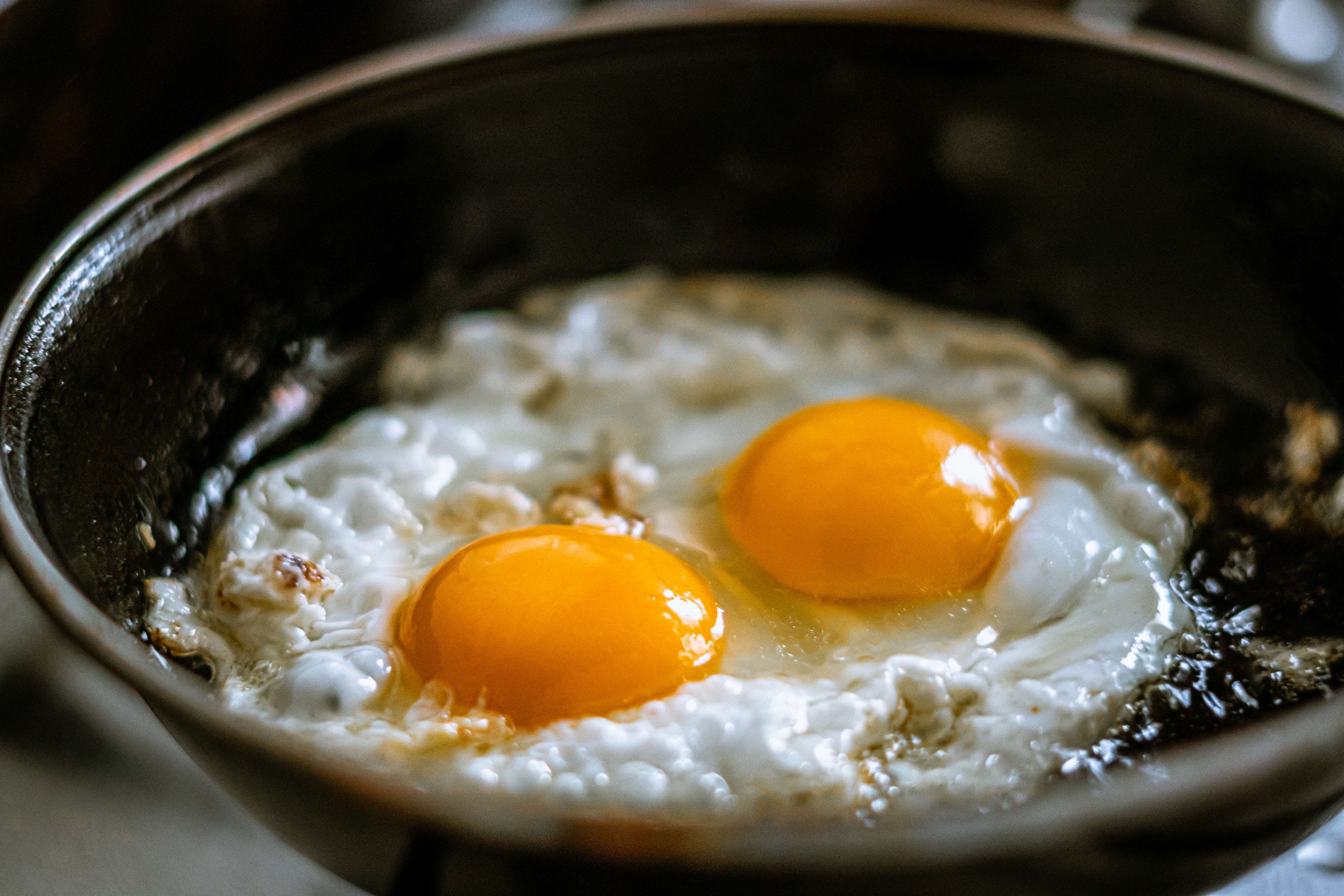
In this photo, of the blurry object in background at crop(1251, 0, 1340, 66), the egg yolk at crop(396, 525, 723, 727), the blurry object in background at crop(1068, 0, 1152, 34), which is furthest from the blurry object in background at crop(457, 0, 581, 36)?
the blurry object in background at crop(1251, 0, 1340, 66)

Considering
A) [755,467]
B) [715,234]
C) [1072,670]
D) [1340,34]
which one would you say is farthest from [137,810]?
[1340,34]

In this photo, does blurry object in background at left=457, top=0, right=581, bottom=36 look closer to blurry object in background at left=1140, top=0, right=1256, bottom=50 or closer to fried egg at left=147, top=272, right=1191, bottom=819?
fried egg at left=147, top=272, right=1191, bottom=819

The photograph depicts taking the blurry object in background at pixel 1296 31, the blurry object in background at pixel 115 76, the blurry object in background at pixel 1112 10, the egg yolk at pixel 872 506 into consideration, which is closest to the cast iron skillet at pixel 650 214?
the egg yolk at pixel 872 506

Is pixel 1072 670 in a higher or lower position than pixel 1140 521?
lower

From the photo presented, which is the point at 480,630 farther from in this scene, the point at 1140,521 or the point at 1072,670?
the point at 1140,521

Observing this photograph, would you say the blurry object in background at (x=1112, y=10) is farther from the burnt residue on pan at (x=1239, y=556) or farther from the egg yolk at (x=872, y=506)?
the egg yolk at (x=872, y=506)

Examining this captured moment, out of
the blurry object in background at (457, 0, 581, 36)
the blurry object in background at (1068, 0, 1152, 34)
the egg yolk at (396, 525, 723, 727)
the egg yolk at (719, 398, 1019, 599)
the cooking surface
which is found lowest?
the cooking surface
